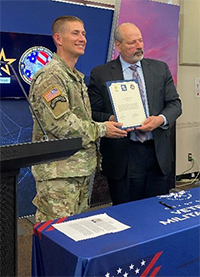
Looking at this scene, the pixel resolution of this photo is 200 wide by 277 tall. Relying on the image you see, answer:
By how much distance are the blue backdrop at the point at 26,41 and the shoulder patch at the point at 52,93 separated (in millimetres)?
1365

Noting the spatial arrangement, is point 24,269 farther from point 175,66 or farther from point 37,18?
point 175,66

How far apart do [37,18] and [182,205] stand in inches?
84.0

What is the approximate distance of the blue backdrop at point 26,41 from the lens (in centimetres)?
299

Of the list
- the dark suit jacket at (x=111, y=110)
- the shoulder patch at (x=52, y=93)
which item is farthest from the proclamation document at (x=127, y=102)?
the shoulder patch at (x=52, y=93)

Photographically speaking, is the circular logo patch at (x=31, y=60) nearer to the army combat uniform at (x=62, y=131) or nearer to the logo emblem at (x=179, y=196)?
the army combat uniform at (x=62, y=131)

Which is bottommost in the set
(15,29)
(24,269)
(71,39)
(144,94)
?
(24,269)

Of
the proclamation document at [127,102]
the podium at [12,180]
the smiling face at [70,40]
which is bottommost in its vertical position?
the podium at [12,180]

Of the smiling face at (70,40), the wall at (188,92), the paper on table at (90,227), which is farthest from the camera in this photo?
the wall at (188,92)

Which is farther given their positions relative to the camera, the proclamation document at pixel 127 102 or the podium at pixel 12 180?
the proclamation document at pixel 127 102

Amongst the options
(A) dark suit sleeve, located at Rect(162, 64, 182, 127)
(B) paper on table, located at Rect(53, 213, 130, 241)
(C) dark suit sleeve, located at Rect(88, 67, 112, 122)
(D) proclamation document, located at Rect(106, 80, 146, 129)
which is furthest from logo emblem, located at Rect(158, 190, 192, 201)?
(C) dark suit sleeve, located at Rect(88, 67, 112, 122)

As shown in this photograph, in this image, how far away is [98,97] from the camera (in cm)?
233

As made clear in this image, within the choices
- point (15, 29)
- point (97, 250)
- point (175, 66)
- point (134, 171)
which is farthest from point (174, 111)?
point (175, 66)

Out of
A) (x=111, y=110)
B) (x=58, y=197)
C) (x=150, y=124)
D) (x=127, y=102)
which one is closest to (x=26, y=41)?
(x=111, y=110)

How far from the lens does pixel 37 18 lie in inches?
122
